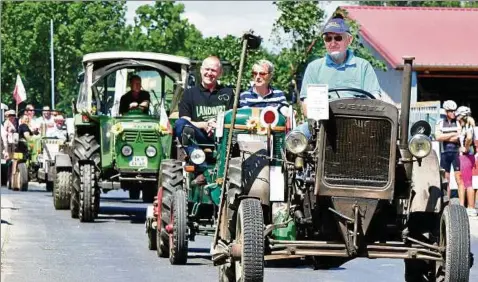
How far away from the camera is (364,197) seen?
10758mm

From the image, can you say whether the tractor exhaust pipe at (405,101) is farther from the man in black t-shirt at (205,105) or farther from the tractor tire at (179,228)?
the man in black t-shirt at (205,105)

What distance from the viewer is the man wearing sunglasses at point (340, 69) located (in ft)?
38.0

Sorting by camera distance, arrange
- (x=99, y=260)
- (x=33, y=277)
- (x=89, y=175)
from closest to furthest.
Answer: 1. (x=33, y=277)
2. (x=99, y=260)
3. (x=89, y=175)

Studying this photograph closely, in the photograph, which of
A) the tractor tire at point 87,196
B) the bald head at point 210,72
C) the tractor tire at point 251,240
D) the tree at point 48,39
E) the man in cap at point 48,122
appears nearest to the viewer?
the tractor tire at point 251,240

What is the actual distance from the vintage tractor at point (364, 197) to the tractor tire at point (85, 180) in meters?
10.1

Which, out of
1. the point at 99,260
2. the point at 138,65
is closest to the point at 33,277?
the point at 99,260

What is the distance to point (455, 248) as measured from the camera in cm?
1056

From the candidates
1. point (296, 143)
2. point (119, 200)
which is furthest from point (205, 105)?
point (119, 200)

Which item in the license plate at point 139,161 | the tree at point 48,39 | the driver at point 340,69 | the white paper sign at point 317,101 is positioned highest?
the tree at point 48,39

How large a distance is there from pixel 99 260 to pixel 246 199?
14.3 feet

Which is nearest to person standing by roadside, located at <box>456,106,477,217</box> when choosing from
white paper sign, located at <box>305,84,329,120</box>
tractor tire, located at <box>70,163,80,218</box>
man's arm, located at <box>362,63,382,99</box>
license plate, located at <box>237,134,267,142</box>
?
tractor tire, located at <box>70,163,80,218</box>

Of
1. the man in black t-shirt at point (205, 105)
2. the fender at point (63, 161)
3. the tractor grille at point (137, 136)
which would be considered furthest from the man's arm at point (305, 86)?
the fender at point (63, 161)

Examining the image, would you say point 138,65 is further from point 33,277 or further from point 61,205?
point 33,277

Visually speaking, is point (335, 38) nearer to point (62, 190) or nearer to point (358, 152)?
point (358, 152)
